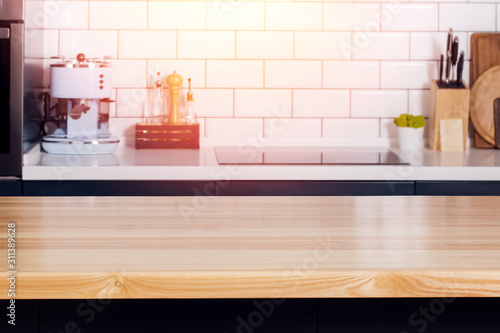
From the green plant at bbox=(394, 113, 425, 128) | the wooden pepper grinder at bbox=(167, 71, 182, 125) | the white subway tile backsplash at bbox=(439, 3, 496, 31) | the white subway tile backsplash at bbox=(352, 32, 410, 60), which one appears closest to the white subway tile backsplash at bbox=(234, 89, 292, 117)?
the wooden pepper grinder at bbox=(167, 71, 182, 125)

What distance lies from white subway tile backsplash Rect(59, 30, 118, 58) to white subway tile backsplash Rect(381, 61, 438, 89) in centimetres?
112

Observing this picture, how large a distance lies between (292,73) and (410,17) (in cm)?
54

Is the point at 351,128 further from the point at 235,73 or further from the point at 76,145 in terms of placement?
the point at 76,145

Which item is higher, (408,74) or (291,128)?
(408,74)

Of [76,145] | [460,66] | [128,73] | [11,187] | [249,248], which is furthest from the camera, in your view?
[128,73]

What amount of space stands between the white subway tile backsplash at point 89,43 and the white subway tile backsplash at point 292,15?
63 cm

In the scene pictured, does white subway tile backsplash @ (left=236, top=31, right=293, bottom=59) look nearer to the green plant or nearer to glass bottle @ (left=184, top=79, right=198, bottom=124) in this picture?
glass bottle @ (left=184, top=79, right=198, bottom=124)

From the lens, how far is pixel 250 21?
321 cm

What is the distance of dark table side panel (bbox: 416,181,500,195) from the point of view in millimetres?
2695

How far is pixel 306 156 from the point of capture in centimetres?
292
